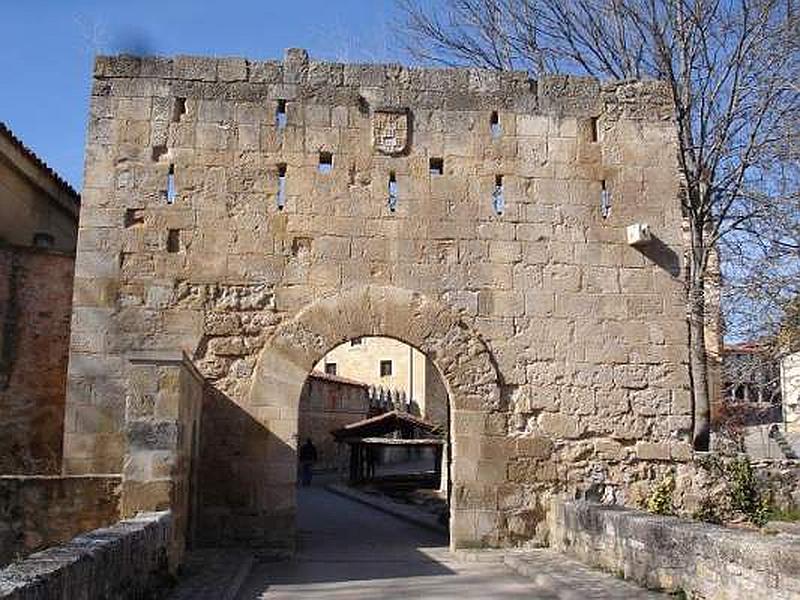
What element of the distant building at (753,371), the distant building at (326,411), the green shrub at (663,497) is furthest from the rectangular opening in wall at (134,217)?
the distant building at (326,411)

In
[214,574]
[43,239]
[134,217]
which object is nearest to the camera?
[214,574]

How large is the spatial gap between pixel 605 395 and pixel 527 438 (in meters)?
1.03

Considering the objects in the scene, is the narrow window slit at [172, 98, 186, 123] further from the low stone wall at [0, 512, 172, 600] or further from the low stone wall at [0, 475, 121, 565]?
the low stone wall at [0, 512, 172, 600]

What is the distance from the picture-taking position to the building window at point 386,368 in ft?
142

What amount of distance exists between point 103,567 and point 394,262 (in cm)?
566

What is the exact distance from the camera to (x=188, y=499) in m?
8.66

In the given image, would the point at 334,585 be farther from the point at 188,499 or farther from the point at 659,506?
the point at 659,506

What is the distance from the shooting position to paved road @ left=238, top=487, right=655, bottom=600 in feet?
22.8

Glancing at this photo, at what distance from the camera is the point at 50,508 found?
26.4ft

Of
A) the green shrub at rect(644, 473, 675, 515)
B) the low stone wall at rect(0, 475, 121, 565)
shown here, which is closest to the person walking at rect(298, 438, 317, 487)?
the green shrub at rect(644, 473, 675, 515)

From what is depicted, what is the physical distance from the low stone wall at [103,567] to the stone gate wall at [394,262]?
2.73 m

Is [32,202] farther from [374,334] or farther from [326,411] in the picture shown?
[326,411]

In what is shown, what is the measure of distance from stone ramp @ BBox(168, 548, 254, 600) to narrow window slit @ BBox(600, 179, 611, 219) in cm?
541

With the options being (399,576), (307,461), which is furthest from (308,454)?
(399,576)
